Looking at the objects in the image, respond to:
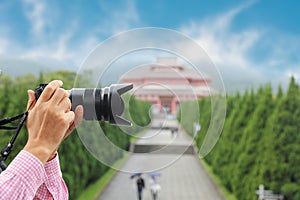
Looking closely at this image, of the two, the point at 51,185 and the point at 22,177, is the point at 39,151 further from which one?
the point at 51,185

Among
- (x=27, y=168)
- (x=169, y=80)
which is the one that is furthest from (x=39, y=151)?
(x=169, y=80)

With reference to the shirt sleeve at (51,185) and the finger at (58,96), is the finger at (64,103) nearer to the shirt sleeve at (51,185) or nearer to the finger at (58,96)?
the finger at (58,96)

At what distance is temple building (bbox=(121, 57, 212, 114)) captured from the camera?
0.84m

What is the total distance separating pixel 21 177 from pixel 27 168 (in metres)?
0.01

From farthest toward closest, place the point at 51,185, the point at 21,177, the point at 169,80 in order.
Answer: the point at 169,80, the point at 51,185, the point at 21,177

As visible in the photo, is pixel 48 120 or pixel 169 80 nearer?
pixel 48 120

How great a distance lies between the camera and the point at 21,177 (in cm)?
54

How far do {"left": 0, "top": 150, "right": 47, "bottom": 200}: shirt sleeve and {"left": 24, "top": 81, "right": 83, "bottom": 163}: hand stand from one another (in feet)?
0.04

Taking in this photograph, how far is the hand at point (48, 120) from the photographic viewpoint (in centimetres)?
54

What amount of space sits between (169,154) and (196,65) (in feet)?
0.58

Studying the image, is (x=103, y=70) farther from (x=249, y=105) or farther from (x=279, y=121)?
(x=249, y=105)

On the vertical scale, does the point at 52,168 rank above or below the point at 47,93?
below

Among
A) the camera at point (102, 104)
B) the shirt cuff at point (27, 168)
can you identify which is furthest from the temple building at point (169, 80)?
the shirt cuff at point (27, 168)

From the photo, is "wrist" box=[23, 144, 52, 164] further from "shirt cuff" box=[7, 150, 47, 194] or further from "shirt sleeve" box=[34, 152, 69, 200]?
"shirt sleeve" box=[34, 152, 69, 200]
